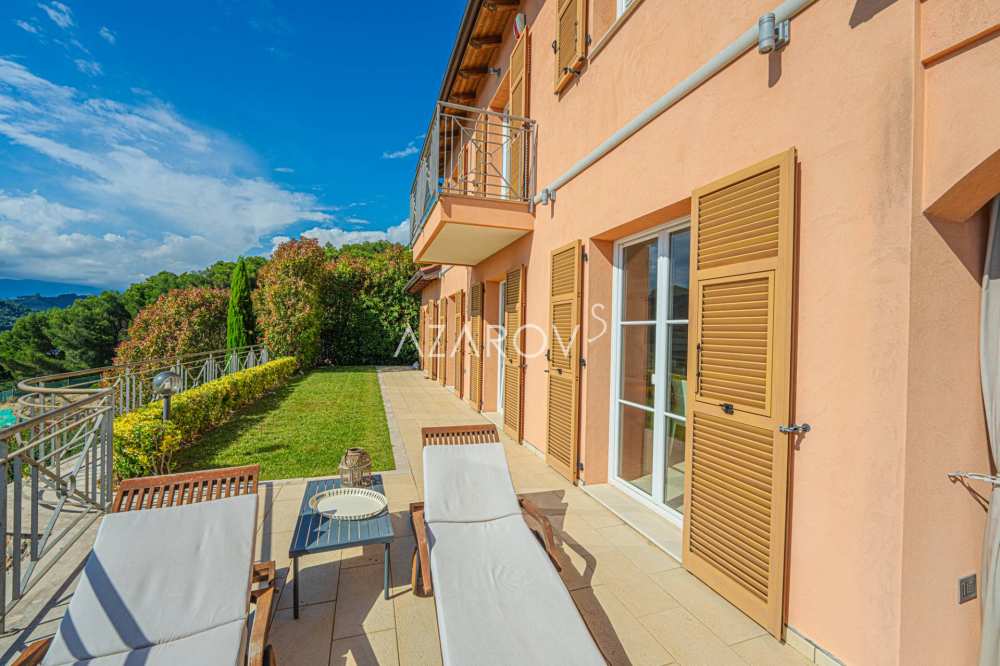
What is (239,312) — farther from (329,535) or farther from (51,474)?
(329,535)

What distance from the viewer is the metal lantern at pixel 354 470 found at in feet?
11.3

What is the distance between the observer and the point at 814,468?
237cm

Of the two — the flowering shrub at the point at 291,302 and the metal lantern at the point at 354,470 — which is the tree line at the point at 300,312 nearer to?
the flowering shrub at the point at 291,302

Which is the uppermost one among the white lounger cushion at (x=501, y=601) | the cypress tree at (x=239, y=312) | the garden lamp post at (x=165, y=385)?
the cypress tree at (x=239, y=312)

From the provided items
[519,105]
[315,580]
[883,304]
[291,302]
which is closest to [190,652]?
[315,580]

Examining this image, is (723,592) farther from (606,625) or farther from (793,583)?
(606,625)

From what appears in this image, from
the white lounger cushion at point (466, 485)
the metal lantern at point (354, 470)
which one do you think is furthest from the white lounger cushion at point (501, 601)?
the metal lantern at point (354, 470)

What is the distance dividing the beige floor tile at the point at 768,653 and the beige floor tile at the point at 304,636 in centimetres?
221

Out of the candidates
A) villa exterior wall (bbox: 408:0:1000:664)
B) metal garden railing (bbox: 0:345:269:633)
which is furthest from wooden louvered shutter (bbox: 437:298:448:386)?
villa exterior wall (bbox: 408:0:1000:664)

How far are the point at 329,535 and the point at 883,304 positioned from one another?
3168 mm

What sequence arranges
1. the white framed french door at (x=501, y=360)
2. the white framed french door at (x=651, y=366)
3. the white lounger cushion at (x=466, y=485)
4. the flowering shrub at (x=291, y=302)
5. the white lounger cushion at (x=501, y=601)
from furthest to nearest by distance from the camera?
1. the flowering shrub at (x=291, y=302)
2. the white framed french door at (x=501, y=360)
3. the white framed french door at (x=651, y=366)
4. the white lounger cushion at (x=466, y=485)
5. the white lounger cushion at (x=501, y=601)

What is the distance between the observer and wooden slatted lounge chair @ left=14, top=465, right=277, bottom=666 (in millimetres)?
1897

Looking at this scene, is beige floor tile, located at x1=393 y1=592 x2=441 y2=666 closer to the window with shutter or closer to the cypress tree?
the window with shutter

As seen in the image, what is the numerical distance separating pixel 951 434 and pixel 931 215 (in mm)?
975
